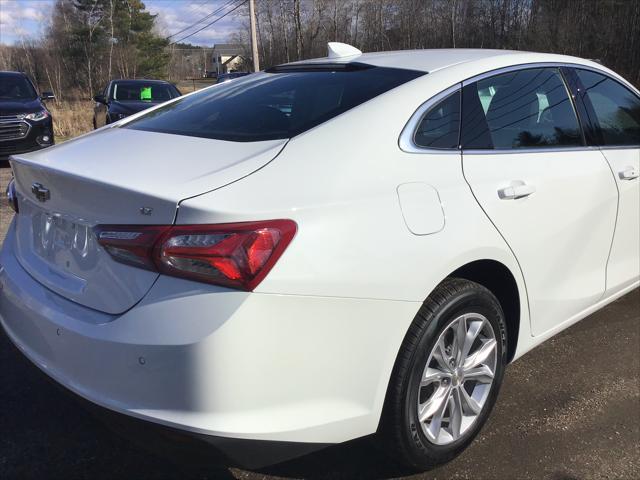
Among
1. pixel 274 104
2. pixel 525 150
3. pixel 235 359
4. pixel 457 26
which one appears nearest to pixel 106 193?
pixel 235 359

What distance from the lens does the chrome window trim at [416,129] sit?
216 cm

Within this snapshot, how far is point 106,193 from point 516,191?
1618mm

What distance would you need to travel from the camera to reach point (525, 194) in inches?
97.7

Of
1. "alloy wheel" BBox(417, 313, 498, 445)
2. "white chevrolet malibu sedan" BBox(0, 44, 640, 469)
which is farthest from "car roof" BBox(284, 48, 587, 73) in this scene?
"alloy wheel" BBox(417, 313, 498, 445)

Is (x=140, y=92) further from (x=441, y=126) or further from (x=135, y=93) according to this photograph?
(x=441, y=126)

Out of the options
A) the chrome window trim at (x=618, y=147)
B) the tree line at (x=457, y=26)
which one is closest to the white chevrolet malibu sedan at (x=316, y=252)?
the chrome window trim at (x=618, y=147)

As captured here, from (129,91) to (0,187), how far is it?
485 centimetres

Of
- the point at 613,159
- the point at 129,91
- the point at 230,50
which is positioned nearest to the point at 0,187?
the point at 129,91

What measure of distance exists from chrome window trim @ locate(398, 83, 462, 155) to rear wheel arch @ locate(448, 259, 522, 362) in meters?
0.46

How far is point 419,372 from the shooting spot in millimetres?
2137

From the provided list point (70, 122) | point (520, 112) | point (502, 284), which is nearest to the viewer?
point (502, 284)

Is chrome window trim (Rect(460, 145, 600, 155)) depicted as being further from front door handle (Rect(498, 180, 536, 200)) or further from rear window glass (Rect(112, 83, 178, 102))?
rear window glass (Rect(112, 83, 178, 102))

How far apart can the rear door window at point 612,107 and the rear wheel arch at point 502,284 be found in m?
1.15

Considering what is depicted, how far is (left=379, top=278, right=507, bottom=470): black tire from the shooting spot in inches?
82.0
